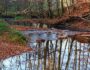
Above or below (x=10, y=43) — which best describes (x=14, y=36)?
above

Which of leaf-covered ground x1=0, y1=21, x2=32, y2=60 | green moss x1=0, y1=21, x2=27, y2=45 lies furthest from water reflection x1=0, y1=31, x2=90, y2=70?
green moss x1=0, y1=21, x2=27, y2=45

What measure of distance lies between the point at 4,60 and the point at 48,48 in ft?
17.1

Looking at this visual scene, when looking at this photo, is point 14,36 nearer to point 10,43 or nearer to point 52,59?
point 10,43

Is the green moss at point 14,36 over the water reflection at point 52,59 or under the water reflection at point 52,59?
over

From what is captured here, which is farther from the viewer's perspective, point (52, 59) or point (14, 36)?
point (14, 36)

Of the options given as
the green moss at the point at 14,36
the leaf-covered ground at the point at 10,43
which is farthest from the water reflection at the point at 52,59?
the green moss at the point at 14,36

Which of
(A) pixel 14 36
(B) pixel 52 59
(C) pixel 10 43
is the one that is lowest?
(B) pixel 52 59

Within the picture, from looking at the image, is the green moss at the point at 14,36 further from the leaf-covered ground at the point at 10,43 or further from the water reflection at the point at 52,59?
the water reflection at the point at 52,59

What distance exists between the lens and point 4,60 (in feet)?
68.1

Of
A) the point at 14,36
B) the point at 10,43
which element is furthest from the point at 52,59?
the point at 14,36

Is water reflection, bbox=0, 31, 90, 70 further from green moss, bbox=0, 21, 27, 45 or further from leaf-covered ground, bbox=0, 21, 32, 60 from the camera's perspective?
green moss, bbox=0, 21, 27, 45

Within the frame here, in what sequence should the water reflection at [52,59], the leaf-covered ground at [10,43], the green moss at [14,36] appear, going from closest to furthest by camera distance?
the water reflection at [52,59], the leaf-covered ground at [10,43], the green moss at [14,36]

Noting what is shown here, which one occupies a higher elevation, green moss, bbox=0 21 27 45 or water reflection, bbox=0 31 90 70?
green moss, bbox=0 21 27 45

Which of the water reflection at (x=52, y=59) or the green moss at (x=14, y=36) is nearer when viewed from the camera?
the water reflection at (x=52, y=59)
